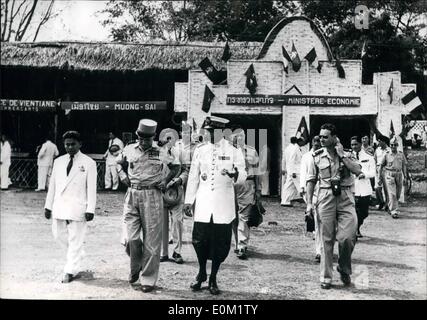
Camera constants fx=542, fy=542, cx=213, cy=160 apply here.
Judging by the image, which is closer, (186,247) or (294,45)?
(186,247)

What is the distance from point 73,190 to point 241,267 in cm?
247

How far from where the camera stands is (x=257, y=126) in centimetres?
1580

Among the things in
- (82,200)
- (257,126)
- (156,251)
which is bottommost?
(156,251)

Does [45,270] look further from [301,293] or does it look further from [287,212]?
[287,212]

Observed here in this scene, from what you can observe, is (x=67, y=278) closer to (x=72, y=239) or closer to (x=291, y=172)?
(x=72, y=239)

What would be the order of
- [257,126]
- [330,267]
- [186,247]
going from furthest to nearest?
[257,126]
[186,247]
[330,267]

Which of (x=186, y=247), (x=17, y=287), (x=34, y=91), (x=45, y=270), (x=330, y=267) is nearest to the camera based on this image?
(x=17, y=287)

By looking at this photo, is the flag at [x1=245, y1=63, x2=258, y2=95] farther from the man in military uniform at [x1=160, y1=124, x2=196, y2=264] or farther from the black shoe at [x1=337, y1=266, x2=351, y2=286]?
the black shoe at [x1=337, y1=266, x2=351, y2=286]

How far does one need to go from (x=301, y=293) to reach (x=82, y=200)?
9.14 ft

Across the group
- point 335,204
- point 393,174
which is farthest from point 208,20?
point 335,204

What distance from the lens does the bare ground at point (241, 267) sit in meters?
5.96

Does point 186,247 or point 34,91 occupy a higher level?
point 34,91

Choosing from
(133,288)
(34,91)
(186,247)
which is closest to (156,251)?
(133,288)

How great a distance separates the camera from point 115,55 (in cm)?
1598
